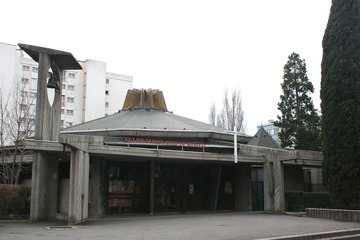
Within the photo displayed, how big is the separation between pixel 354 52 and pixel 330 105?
8.69 ft

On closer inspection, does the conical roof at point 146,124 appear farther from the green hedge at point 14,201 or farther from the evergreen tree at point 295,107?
the evergreen tree at point 295,107

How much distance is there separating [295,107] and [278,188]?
47.2ft

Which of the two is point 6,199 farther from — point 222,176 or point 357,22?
point 357,22

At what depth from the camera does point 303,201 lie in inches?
882

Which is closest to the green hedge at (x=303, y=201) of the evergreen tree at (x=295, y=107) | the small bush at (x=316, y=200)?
the small bush at (x=316, y=200)

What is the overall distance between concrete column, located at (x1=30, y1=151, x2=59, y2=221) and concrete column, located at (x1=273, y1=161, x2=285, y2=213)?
11007 millimetres

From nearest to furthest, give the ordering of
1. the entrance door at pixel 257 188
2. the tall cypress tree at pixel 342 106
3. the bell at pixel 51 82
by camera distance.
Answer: the tall cypress tree at pixel 342 106, the bell at pixel 51 82, the entrance door at pixel 257 188

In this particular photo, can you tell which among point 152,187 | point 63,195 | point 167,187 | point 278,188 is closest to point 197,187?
point 167,187

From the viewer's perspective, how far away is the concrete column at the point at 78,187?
1600 centimetres

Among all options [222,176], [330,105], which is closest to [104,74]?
[222,176]

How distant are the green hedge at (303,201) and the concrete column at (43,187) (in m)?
12.0

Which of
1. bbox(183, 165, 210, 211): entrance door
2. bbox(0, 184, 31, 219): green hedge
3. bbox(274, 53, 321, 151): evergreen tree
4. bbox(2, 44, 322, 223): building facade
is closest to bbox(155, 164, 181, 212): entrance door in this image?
bbox(2, 44, 322, 223): building facade

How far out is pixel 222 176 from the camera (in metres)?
24.6

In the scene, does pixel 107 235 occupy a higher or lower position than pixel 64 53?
lower
